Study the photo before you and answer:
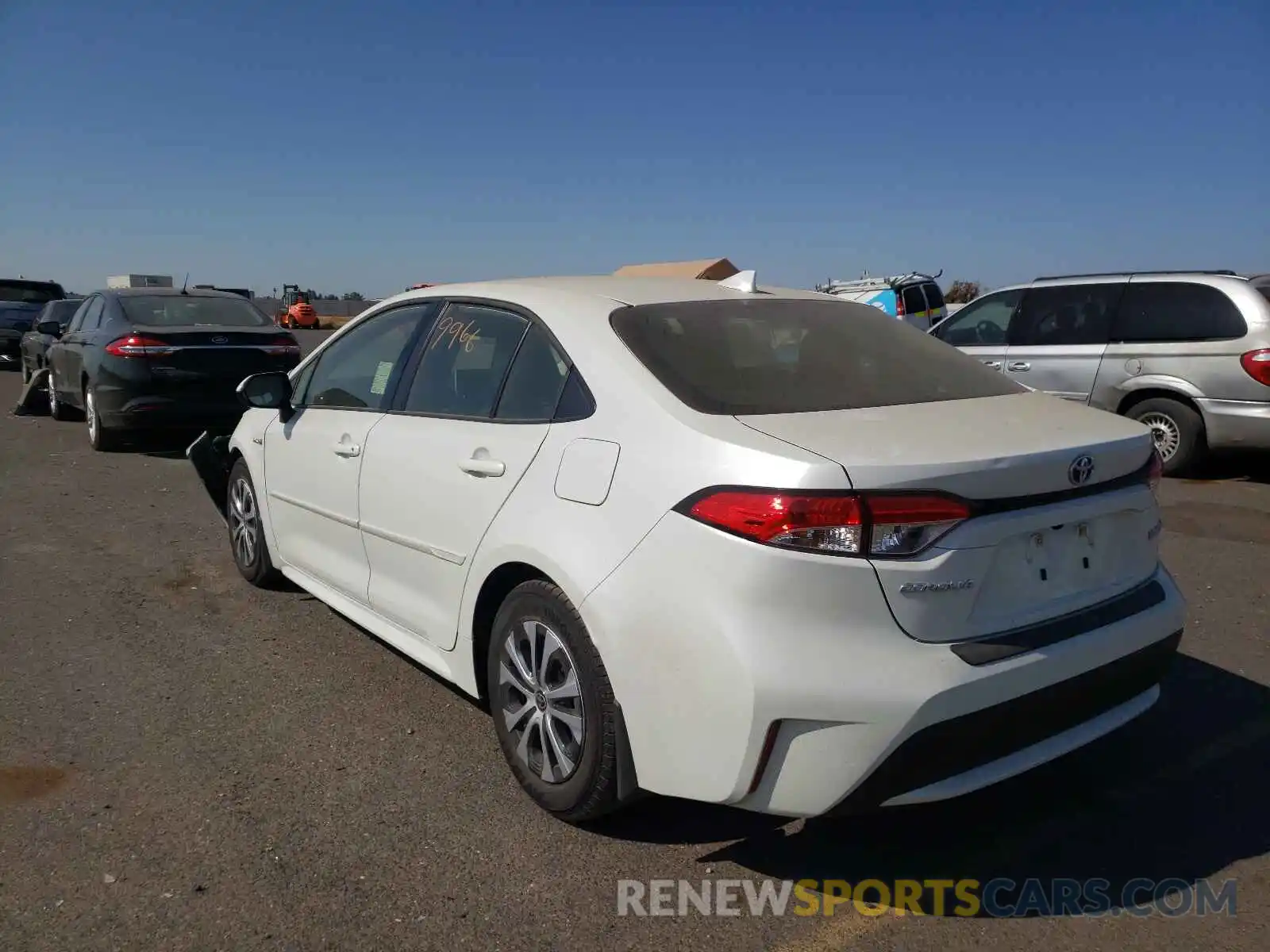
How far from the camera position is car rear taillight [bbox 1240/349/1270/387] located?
7.93 metres

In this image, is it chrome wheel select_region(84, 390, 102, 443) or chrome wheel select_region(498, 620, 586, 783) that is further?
chrome wheel select_region(84, 390, 102, 443)

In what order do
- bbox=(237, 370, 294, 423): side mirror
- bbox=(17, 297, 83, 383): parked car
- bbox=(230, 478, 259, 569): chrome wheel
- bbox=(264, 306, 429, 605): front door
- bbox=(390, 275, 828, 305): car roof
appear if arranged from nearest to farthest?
bbox=(390, 275, 828, 305): car roof < bbox=(264, 306, 429, 605): front door < bbox=(237, 370, 294, 423): side mirror < bbox=(230, 478, 259, 569): chrome wheel < bbox=(17, 297, 83, 383): parked car

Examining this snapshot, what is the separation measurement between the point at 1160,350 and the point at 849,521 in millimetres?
7454

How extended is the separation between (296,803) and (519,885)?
0.88 meters

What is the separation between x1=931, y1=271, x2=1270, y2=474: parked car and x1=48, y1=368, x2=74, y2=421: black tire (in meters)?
10.8

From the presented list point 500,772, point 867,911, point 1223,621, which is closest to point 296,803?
point 500,772

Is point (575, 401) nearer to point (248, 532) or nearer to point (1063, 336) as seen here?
point (248, 532)

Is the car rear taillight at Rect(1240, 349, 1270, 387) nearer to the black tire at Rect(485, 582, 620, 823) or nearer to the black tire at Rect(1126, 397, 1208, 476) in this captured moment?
the black tire at Rect(1126, 397, 1208, 476)

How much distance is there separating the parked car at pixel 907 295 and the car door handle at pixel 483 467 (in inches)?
611

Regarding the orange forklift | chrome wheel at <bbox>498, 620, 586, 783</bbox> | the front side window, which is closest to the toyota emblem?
chrome wheel at <bbox>498, 620, 586, 783</bbox>

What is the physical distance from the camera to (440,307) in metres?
4.01

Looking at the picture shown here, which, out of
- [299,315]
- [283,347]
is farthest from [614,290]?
[299,315]

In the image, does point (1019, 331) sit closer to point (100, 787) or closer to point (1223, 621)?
point (1223, 621)

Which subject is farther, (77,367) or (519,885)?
(77,367)
